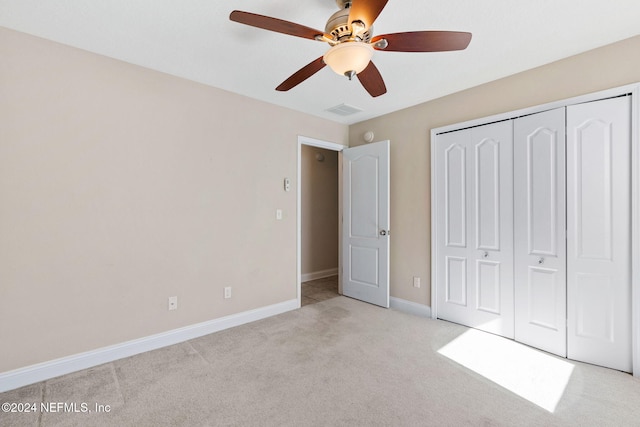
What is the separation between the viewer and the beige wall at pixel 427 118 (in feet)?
7.60

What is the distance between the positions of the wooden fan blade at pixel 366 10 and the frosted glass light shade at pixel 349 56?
102mm

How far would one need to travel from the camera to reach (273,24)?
1494 mm

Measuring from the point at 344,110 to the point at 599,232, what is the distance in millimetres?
2744

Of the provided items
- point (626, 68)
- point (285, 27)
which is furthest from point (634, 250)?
point (285, 27)

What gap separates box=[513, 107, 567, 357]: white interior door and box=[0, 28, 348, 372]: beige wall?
101 inches

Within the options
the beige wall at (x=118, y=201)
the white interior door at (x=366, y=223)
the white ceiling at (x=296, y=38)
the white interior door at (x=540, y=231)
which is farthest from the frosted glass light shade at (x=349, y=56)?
the white interior door at (x=366, y=223)

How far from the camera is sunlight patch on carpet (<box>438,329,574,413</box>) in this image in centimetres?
200

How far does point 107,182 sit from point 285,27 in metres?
1.96

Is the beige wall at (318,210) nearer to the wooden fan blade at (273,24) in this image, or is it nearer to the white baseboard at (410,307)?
the white baseboard at (410,307)

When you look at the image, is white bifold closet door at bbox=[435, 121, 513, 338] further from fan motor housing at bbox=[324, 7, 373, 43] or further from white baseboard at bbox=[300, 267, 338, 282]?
white baseboard at bbox=[300, 267, 338, 282]

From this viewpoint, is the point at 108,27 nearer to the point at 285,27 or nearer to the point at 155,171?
the point at 155,171

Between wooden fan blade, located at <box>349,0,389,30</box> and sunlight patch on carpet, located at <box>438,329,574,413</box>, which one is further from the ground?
wooden fan blade, located at <box>349,0,389,30</box>

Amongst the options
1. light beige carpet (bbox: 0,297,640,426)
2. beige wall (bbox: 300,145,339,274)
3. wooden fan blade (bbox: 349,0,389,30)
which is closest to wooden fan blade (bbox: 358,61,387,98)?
wooden fan blade (bbox: 349,0,389,30)

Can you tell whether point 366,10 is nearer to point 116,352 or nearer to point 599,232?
point 599,232
